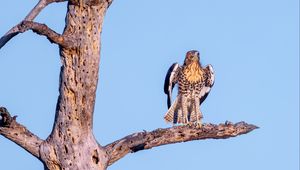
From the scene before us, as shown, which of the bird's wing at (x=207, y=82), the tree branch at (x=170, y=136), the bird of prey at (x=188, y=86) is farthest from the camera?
the bird's wing at (x=207, y=82)

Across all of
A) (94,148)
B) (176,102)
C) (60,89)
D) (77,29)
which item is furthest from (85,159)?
(176,102)

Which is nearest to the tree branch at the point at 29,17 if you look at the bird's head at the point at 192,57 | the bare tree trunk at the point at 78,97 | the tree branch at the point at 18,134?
the bare tree trunk at the point at 78,97

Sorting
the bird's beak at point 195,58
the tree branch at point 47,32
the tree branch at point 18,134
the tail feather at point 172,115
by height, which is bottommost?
the tree branch at point 18,134

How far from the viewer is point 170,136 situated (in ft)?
31.7

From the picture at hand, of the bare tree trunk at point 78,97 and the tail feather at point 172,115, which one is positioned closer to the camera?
the bare tree trunk at point 78,97

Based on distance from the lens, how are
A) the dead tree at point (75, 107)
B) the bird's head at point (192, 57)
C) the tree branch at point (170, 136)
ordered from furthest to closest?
the bird's head at point (192, 57), the tree branch at point (170, 136), the dead tree at point (75, 107)

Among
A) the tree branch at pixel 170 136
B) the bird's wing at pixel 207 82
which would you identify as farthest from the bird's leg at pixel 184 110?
the tree branch at pixel 170 136

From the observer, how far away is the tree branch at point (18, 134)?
8.88 meters

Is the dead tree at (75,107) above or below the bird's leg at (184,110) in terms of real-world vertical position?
below

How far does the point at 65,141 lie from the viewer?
29.7 ft

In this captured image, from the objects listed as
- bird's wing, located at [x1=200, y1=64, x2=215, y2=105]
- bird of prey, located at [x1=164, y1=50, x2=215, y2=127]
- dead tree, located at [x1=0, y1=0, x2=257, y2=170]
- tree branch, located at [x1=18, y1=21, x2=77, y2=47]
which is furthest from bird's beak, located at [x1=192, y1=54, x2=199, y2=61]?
Result: tree branch, located at [x1=18, y1=21, x2=77, y2=47]

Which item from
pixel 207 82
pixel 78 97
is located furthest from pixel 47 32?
pixel 207 82

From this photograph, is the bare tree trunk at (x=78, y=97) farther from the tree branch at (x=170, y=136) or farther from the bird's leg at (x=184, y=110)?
the bird's leg at (x=184, y=110)

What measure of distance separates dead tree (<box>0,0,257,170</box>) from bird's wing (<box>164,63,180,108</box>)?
3.94 metres
